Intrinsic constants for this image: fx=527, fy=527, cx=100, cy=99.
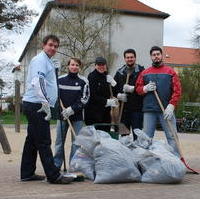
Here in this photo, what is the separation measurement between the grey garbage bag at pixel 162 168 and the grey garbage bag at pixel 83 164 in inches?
28.1

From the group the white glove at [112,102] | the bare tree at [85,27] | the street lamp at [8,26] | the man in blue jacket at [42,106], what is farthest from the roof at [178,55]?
the man in blue jacket at [42,106]

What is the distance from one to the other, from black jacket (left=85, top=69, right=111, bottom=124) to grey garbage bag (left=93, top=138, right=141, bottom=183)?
38.0 inches

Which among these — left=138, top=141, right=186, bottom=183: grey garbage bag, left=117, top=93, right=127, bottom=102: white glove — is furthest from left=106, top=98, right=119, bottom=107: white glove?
left=138, top=141, right=186, bottom=183: grey garbage bag

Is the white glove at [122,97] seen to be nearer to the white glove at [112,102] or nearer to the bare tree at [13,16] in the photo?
the white glove at [112,102]

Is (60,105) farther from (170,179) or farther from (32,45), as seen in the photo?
(32,45)

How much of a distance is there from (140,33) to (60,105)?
53.1m

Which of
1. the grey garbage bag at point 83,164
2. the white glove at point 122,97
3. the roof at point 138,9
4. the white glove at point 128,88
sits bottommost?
the grey garbage bag at point 83,164

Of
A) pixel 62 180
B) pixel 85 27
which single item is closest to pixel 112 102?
pixel 62 180

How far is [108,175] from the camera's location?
23.5ft

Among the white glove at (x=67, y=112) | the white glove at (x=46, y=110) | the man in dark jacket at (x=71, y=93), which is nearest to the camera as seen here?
the white glove at (x=46, y=110)

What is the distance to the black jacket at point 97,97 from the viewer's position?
8281 millimetres

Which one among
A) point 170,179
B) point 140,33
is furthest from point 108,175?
point 140,33

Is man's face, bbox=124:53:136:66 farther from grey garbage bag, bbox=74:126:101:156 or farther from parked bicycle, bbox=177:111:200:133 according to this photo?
parked bicycle, bbox=177:111:200:133

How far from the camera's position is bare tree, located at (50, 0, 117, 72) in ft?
140
